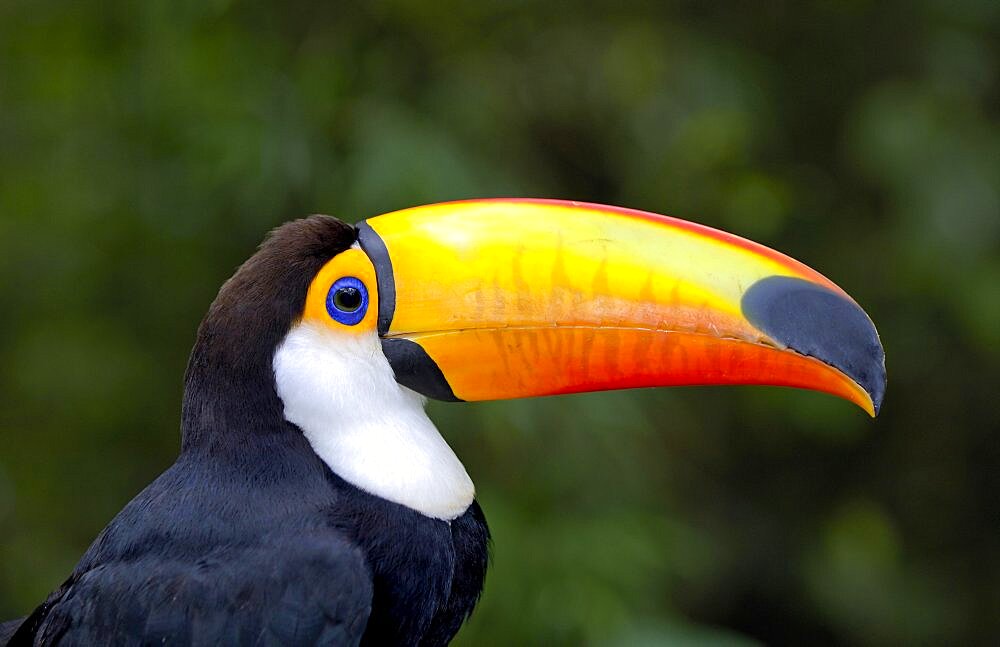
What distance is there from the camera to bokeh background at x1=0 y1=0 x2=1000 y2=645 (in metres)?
3.44

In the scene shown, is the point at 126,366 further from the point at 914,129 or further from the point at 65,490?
the point at 914,129

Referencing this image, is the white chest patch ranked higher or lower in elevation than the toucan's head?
lower

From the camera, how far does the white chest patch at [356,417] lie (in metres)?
1.91

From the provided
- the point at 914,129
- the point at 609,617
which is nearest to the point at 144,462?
the point at 609,617

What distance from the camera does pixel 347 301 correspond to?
77.1 inches

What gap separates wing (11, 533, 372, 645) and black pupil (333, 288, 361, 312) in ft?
1.13

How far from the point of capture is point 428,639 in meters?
2.01

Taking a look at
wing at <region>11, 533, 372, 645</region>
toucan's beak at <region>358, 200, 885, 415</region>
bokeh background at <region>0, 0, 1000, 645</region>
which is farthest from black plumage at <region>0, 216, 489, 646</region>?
bokeh background at <region>0, 0, 1000, 645</region>

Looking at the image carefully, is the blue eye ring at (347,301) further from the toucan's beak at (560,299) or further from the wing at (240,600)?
the wing at (240,600)

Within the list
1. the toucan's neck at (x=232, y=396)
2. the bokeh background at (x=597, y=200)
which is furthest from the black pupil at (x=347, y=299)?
the bokeh background at (x=597, y=200)

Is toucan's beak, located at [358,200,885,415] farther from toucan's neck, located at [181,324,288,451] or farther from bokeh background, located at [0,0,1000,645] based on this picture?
bokeh background, located at [0,0,1000,645]

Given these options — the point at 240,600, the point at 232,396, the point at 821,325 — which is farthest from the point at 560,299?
the point at 240,600

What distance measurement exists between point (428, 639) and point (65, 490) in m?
2.38

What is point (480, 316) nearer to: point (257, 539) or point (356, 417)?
point (356, 417)
